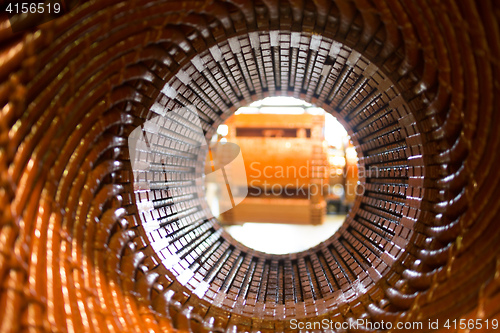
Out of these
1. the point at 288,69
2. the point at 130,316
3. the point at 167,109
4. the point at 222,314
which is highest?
the point at 288,69

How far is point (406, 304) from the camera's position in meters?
1.14

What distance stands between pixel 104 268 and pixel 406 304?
1.07m

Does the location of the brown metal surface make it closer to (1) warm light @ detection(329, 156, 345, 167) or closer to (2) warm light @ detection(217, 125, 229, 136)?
(2) warm light @ detection(217, 125, 229, 136)

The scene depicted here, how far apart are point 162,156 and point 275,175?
219cm

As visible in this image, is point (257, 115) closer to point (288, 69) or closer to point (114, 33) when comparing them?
point (288, 69)

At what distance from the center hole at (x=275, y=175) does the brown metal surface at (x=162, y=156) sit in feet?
6.40

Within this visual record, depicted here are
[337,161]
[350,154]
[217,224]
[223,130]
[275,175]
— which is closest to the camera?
[217,224]

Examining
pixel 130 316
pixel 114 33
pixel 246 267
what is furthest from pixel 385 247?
pixel 114 33

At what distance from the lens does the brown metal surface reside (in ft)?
3.02

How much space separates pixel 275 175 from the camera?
13.0 ft

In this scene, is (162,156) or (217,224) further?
(217,224)

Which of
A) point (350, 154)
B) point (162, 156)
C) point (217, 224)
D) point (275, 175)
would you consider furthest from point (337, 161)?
point (162, 156)

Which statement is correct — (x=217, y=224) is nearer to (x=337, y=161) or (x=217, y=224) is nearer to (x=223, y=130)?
(x=223, y=130)

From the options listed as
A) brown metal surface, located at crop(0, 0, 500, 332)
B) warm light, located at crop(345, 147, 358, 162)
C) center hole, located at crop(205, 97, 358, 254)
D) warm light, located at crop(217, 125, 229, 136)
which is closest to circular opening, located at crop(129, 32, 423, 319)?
brown metal surface, located at crop(0, 0, 500, 332)
